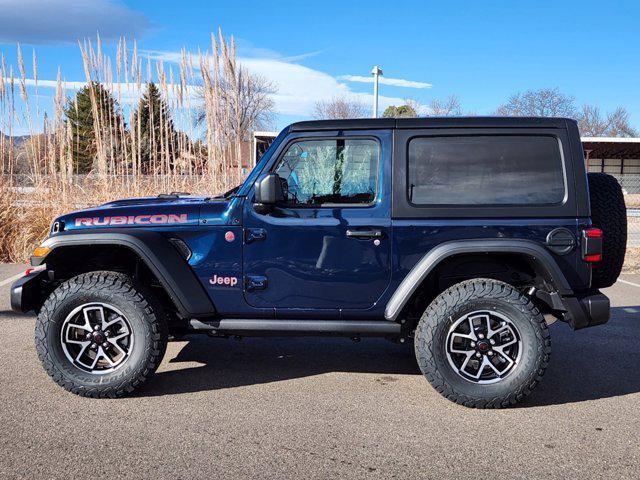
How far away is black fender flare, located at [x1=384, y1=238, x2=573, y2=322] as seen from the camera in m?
3.82

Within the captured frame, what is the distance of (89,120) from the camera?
410 inches

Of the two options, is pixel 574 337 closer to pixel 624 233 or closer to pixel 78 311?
pixel 624 233

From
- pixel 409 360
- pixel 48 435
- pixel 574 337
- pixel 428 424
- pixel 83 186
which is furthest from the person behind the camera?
pixel 83 186

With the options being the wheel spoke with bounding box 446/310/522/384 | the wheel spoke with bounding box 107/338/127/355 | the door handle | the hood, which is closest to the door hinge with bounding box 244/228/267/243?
the hood

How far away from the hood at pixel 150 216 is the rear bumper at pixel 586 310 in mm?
2329

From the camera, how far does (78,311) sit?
4.03 metres

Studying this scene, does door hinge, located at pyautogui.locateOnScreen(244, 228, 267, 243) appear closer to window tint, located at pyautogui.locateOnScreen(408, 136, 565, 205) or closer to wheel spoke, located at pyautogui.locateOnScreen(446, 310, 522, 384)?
window tint, located at pyautogui.locateOnScreen(408, 136, 565, 205)

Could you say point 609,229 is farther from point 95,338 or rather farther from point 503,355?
point 95,338

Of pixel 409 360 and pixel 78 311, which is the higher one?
pixel 78 311

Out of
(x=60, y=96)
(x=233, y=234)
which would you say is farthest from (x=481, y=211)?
(x=60, y=96)

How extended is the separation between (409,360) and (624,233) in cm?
192

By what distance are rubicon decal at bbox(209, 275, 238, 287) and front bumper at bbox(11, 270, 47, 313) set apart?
1263 millimetres

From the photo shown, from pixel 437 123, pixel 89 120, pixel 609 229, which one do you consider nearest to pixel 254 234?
pixel 437 123

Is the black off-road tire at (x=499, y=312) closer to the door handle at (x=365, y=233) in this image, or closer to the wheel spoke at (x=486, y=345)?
the wheel spoke at (x=486, y=345)
